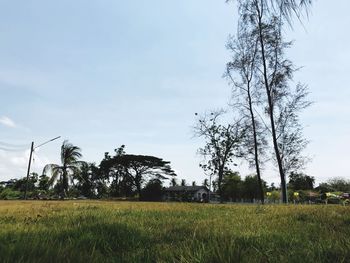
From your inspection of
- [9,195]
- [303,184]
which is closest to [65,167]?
[9,195]

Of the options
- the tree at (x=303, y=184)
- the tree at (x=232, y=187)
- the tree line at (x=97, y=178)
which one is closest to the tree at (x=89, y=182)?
the tree line at (x=97, y=178)

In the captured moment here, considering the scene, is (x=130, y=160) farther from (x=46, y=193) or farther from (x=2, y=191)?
(x=2, y=191)

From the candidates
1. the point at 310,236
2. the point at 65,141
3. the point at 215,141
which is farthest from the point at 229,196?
the point at 310,236

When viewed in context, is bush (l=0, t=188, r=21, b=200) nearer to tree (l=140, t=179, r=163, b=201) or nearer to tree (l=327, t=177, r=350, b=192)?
tree (l=140, t=179, r=163, b=201)

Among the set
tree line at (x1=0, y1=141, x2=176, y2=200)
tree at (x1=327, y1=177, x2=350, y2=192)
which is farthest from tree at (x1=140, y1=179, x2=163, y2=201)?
tree at (x1=327, y1=177, x2=350, y2=192)

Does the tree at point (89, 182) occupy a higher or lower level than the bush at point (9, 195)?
higher

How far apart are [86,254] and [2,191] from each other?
81.3 m

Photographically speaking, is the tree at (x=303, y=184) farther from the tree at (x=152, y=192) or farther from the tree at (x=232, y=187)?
the tree at (x=152, y=192)

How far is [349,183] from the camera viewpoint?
69750mm

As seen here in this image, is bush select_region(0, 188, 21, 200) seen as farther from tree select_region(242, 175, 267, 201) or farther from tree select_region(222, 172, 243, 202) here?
tree select_region(242, 175, 267, 201)

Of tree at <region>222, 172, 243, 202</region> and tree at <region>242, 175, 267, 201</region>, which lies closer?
tree at <region>242, 175, 267, 201</region>

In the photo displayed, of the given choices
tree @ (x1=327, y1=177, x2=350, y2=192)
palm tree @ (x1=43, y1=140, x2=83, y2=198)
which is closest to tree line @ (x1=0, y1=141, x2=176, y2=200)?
palm tree @ (x1=43, y1=140, x2=83, y2=198)

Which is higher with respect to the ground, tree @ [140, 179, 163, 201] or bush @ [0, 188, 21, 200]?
tree @ [140, 179, 163, 201]

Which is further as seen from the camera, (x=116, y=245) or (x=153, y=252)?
(x=116, y=245)
